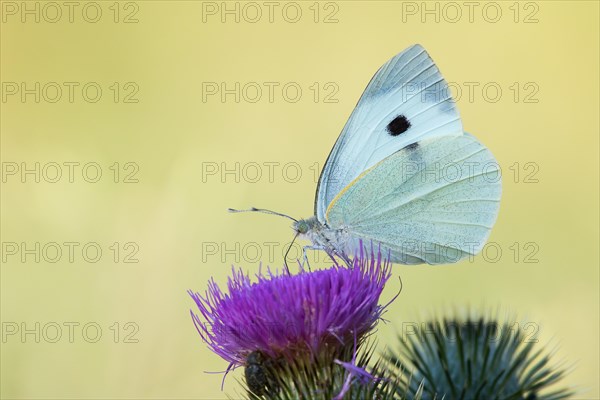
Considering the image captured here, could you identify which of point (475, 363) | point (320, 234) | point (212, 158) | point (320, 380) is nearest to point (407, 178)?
point (320, 234)

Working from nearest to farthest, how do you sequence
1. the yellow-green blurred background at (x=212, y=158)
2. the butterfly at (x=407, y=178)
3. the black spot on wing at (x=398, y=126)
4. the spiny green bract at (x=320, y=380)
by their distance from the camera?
the spiny green bract at (x=320, y=380) → the butterfly at (x=407, y=178) → the black spot on wing at (x=398, y=126) → the yellow-green blurred background at (x=212, y=158)

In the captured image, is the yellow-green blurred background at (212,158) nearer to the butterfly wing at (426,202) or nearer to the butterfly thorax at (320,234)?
the butterfly wing at (426,202)

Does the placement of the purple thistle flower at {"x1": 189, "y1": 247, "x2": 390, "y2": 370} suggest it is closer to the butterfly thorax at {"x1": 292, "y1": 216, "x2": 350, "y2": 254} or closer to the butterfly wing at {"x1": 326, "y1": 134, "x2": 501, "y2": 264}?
the butterfly thorax at {"x1": 292, "y1": 216, "x2": 350, "y2": 254}

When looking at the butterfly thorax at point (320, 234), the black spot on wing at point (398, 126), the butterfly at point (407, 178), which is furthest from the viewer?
the black spot on wing at point (398, 126)

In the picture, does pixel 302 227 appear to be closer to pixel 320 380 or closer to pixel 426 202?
pixel 426 202

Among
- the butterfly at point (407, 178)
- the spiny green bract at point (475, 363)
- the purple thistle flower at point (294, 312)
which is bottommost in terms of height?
the spiny green bract at point (475, 363)

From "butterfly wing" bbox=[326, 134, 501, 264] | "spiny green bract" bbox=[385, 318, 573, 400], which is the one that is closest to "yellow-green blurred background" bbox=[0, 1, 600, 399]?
"spiny green bract" bbox=[385, 318, 573, 400]

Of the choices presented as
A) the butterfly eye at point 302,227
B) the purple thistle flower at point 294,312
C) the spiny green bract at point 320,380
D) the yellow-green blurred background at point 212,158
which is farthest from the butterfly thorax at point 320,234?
the yellow-green blurred background at point 212,158

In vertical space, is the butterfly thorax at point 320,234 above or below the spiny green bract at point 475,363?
above
